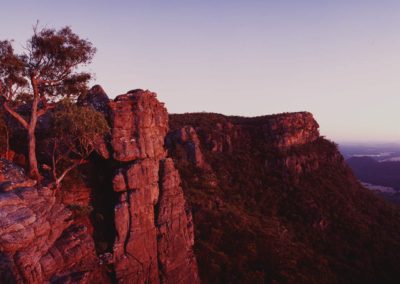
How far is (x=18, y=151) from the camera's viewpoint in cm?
2119

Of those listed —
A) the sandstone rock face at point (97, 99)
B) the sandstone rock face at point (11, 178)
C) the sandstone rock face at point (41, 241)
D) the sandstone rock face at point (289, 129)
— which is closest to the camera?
the sandstone rock face at point (41, 241)

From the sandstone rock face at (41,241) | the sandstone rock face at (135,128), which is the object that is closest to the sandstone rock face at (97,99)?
the sandstone rock face at (135,128)

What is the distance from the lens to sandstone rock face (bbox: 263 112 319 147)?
6003cm

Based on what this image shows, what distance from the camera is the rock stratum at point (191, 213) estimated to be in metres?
16.5

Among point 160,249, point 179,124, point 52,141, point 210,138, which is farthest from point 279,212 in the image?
point 52,141

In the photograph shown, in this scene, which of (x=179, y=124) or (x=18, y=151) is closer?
(x=18, y=151)

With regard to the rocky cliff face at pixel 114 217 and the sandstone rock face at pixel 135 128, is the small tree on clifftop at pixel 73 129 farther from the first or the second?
the sandstone rock face at pixel 135 128

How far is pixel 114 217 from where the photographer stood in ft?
66.0

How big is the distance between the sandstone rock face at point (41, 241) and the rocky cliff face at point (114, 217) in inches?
1.7

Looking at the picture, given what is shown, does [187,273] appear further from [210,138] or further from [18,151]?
[210,138]

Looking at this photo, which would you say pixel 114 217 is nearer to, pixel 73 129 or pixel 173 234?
pixel 173 234

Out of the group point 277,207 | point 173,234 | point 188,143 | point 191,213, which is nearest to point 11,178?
point 173,234

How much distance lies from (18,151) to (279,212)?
123 feet

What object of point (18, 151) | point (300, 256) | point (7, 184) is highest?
point (18, 151)
